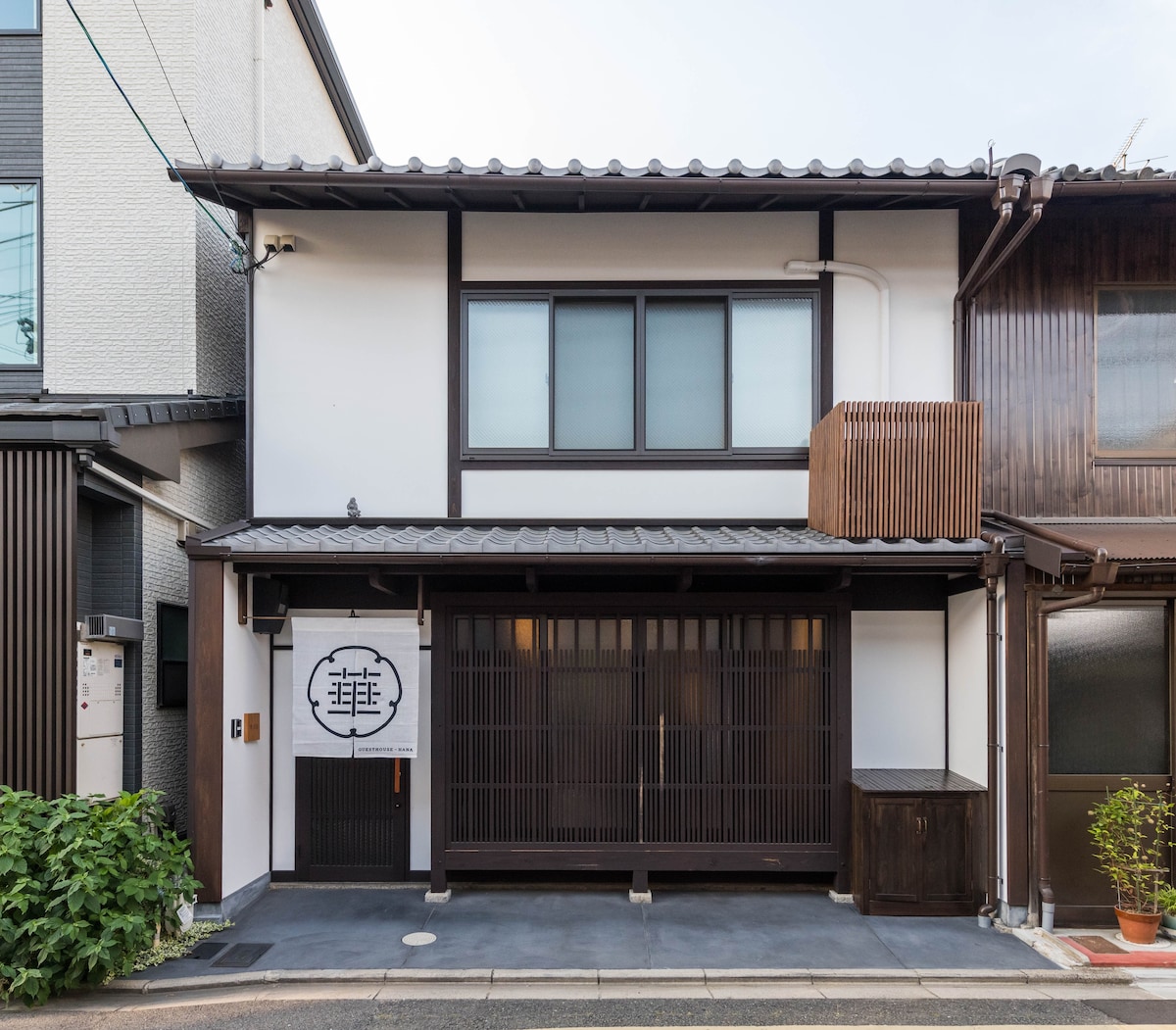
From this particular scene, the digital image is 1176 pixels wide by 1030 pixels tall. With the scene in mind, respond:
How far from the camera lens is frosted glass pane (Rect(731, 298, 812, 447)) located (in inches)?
329

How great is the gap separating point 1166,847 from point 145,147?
12.1 meters

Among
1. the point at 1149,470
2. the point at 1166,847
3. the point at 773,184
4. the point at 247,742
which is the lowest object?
the point at 1166,847

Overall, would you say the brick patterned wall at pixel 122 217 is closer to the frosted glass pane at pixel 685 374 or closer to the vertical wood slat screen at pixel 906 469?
the frosted glass pane at pixel 685 374

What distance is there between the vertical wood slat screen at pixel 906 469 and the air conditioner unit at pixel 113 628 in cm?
647

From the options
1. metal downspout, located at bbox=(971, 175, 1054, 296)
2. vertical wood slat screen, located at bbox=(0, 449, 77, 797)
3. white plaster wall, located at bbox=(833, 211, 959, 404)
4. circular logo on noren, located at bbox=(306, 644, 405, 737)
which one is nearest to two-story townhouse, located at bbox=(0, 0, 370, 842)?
vertical wood slat screen, located at bbox=(0, 449, 77, 797)

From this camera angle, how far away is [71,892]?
5.54 meters

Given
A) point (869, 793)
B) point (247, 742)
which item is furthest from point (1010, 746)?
point (247, 742)

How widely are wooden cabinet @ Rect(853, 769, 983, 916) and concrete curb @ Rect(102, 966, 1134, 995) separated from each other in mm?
1053

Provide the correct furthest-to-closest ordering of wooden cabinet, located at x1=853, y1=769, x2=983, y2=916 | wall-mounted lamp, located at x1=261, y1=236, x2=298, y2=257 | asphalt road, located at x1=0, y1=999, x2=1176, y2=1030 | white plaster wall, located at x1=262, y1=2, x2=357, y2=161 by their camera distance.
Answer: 1. white plaster wall, located at x1=262, y1=2, x2=357, y2=161
2. wall-mounted lamp, located at x1=261, y1=236, x2=298, y2=257
3. wooden cabinet, located at x1=853, y1=769, x2=983, y2=916
4. asphalt road, located at x1=0, y1=999, x2=1176, y2=1030

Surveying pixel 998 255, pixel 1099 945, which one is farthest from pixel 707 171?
pixel 1099 945

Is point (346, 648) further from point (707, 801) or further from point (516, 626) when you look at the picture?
point (707, 801)

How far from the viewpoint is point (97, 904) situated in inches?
221

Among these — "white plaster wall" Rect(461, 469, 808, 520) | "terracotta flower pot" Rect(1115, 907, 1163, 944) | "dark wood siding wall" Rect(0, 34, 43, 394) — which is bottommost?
"terracotta flower pot" Rect(1115, 907, 1163, 944)

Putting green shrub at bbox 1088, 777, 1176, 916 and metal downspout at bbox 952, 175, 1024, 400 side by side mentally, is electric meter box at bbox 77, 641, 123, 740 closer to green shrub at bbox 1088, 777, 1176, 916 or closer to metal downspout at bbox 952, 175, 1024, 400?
metal downspout at bbox 952, 175, 1024, 400
